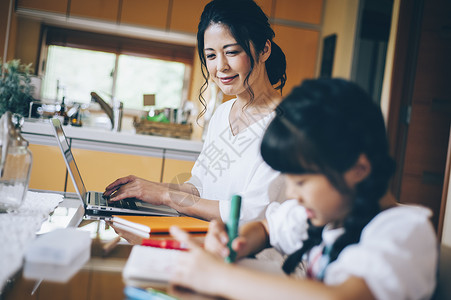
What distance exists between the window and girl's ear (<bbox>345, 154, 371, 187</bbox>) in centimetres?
349

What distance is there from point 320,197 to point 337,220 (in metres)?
0.10

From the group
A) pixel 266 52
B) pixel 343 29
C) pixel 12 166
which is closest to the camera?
pixel 12 166

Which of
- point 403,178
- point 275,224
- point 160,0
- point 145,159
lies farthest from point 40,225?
point 160,0

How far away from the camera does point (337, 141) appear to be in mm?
641

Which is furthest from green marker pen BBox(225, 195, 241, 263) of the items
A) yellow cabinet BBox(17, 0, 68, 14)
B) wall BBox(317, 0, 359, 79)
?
yellow cabinet BBox(17, 0, 68, 14)

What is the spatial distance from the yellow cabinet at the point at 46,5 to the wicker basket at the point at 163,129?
Answer: 125 centimetres

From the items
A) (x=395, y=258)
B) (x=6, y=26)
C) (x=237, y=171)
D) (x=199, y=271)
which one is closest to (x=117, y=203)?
(x=237, y=171)

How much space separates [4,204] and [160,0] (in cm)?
281

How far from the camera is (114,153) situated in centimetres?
268

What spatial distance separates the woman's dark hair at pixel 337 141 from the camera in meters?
0.65

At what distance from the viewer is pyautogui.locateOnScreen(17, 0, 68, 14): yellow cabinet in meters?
3.26

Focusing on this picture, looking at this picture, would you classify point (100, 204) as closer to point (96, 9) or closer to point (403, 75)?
point (403, 75)

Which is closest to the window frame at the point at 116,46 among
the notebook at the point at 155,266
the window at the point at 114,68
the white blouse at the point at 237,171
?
the window at the point at 114,68

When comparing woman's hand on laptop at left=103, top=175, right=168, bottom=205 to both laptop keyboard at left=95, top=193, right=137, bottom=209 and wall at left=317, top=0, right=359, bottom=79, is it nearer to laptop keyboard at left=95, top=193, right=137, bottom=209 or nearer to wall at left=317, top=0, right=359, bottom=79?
laptop keyboard at left=95, top=193, right=137, bottom=209
